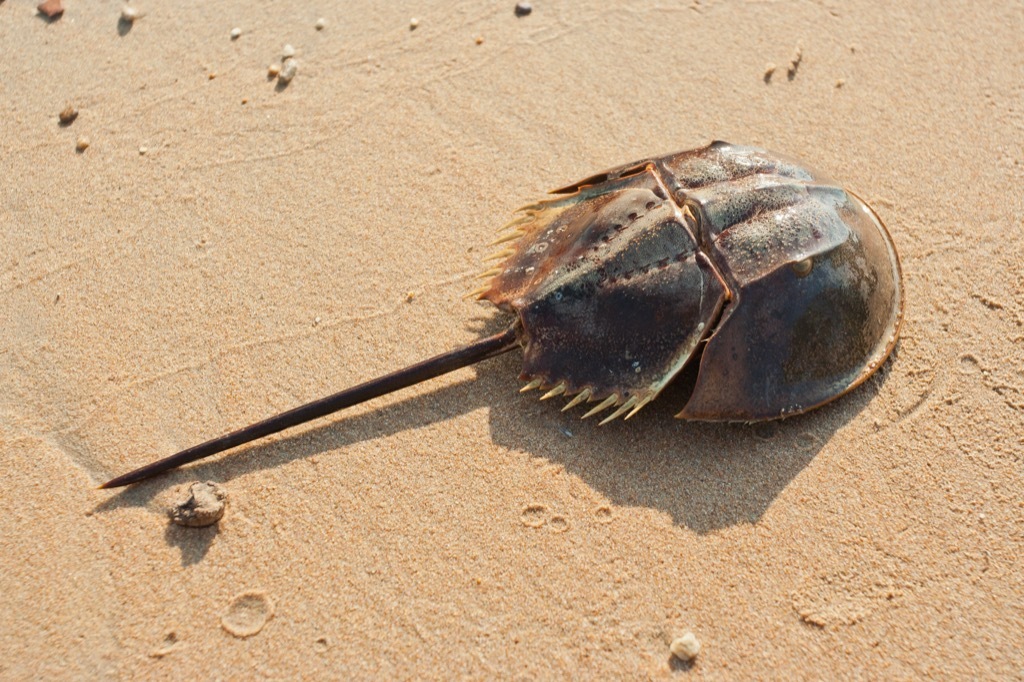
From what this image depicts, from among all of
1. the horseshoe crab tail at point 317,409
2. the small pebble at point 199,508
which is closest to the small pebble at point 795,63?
the horseshoe crab tail at point 317,409

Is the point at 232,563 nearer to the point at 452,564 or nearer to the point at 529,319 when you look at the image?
the point at 452,564

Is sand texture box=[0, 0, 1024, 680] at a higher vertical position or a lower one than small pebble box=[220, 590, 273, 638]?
higher

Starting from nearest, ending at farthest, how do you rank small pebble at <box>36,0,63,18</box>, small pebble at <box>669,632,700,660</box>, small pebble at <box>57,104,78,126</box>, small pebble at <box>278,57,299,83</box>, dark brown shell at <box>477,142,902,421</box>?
1. small pebble at <box>669,632,700,660</box>
2. dark brown shell at <box>477,142,902,421</box>
3. small pebble at <box>57,104,78,126</box>
4. small pebble at <box>278,57,299,83</box>
5. small pebble at <box>36,0,63,18</box>

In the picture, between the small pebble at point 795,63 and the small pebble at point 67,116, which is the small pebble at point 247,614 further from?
the small pebble at point 795,63

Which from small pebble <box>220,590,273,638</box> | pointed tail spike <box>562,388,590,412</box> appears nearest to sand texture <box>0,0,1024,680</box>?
small pebble <box>220,590,273,638</box>

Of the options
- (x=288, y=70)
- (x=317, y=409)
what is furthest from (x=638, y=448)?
(x=288, y=70)

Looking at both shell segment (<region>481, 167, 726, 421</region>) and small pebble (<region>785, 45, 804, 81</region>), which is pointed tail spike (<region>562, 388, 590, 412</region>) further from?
small pebble (<region>785, 45, 804, 81</region>)

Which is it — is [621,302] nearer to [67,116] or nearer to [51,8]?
[67,116]
